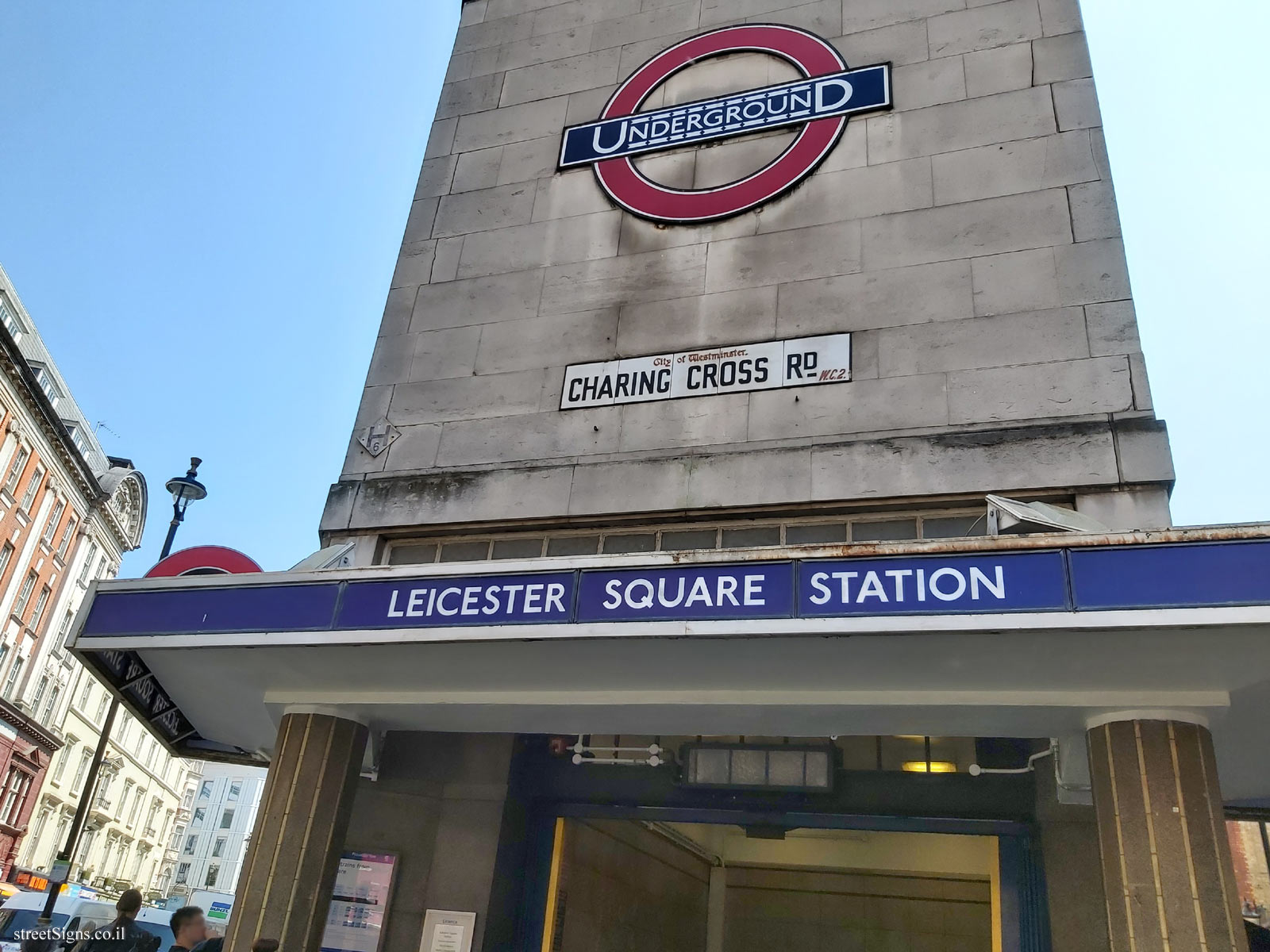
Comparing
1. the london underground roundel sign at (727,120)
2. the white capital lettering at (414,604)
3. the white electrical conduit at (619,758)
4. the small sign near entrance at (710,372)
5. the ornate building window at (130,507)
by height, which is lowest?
the white electrical conduit at (619,758)

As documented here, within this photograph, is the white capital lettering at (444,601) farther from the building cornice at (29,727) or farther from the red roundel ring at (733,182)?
the building cornice at (29,727)

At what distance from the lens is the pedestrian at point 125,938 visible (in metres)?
8.01

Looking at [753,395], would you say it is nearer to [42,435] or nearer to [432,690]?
[432,690]

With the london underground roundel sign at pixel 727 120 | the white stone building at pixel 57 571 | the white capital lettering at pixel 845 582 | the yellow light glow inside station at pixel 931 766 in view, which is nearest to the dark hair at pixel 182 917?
the yellow light glow inside station at pixel 931 766

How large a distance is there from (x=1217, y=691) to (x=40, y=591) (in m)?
53.5

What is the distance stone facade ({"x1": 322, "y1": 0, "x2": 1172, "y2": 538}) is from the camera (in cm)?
766

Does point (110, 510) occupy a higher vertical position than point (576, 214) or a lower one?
higher

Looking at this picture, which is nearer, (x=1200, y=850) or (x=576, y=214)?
(x=1200, y=850)

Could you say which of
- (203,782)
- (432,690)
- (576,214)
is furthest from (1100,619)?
(203,782)

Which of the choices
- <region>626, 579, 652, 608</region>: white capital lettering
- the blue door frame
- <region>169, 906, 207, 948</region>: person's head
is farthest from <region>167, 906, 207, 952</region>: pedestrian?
<region>626, 579, 652, 608</region>: white capital lettering

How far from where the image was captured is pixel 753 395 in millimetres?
8562

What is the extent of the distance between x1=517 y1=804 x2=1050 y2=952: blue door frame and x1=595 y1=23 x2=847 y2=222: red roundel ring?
19.5 feet

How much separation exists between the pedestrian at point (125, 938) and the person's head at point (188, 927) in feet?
0.93

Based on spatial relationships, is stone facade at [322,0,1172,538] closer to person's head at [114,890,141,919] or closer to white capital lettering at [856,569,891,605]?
white capital lettering at [856,569,891,605]
